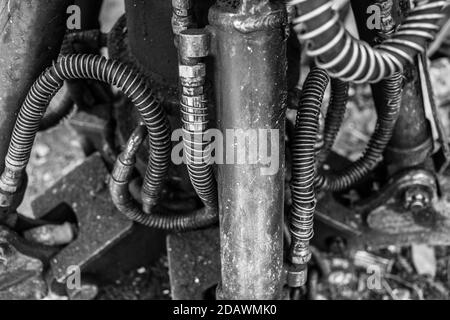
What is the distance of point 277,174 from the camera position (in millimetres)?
983

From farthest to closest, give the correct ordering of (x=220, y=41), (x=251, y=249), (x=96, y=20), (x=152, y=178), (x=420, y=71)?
1. (x=96, y=20)
2. (x=420, y=71)
3. (x=152, y=178)
4. (x=251, y=249)
5. (x=220, y=41)

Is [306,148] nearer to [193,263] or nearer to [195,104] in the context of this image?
[195,104]

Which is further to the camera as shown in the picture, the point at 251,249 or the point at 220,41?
the point at 251,249

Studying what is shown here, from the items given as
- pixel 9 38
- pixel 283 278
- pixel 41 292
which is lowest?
pixel 41 292

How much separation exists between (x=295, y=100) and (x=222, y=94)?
11.2 inches

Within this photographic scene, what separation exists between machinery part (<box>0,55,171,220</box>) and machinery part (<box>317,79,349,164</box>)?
1.01 feet

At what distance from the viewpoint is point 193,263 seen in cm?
130

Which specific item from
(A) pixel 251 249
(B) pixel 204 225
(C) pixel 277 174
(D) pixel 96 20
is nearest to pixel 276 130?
(C) pixel 277 174

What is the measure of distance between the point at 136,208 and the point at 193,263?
0.17 m

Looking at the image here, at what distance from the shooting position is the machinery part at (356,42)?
2.53 ft

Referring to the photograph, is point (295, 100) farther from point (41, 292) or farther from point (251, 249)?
point (41, 292)

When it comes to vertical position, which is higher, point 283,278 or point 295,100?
point 295,100

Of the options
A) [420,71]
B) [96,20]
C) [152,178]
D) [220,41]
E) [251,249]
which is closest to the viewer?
[220,41]

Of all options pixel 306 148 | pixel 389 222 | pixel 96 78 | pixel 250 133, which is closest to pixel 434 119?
pixel 389 222
